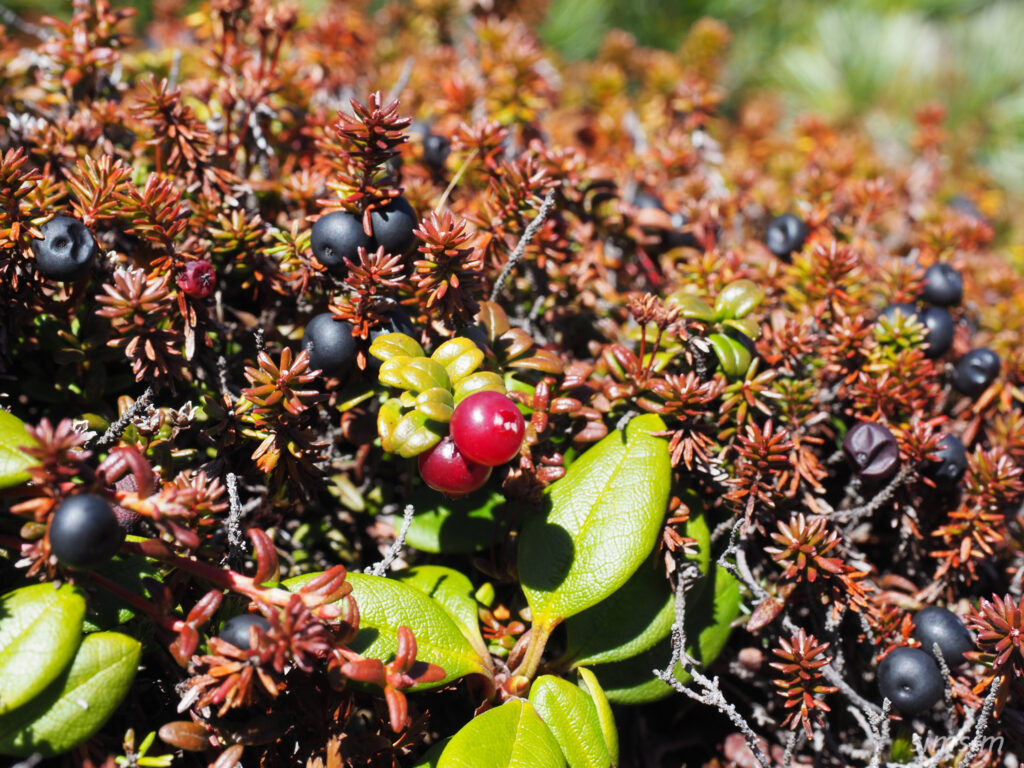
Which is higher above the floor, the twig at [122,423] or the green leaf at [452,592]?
the twig at [122,423]

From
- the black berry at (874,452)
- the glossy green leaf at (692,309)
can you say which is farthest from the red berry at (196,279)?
the black berry at (874,452)

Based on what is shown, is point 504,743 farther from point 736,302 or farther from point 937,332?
point 937,332

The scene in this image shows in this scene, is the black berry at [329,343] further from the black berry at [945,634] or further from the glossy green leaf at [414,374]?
the black berry at [945,634]

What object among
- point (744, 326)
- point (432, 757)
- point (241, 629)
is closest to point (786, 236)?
point (744, 326)

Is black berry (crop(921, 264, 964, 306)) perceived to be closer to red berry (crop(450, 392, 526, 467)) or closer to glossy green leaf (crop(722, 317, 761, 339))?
glossy green leaf (crop(722, 317, 761, 339))

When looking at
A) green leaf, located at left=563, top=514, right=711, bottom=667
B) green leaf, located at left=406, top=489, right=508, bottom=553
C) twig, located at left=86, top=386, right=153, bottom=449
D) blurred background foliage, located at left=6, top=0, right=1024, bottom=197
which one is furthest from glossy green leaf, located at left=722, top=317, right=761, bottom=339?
blurred background foliage, located at left=6, top=0, right=1024, bottom=197

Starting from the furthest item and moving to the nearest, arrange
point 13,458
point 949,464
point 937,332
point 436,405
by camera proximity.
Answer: point 937,332
point 949,464
point 436,405
point 13,458
